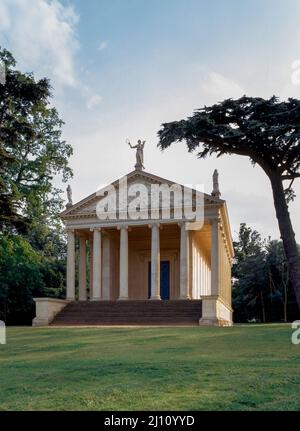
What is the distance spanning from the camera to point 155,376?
34.6ft

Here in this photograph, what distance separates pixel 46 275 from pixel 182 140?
1592 inches

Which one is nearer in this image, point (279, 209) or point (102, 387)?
point (102, 387)

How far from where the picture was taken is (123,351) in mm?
15727

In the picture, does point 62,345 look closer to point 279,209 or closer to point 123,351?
point 123,351

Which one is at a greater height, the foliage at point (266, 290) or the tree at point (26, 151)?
the tree at point (26, 151)

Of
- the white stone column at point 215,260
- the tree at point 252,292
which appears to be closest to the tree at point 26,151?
the white stone column at point 215,260

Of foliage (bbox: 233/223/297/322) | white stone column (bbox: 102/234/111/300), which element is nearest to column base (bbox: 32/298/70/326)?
white stone column (bbox: 102/234/111/300)

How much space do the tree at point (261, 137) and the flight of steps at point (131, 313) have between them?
1292 centimetres

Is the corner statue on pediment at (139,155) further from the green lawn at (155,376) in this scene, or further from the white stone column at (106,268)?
the green lawn at (155,376)

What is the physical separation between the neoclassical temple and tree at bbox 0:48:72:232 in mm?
5591

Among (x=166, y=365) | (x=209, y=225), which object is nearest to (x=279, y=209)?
(x=166, y=365)

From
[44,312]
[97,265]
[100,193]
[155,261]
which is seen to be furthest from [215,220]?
[44,312]

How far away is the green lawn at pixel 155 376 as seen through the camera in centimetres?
825

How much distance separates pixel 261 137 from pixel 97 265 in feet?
77.8
